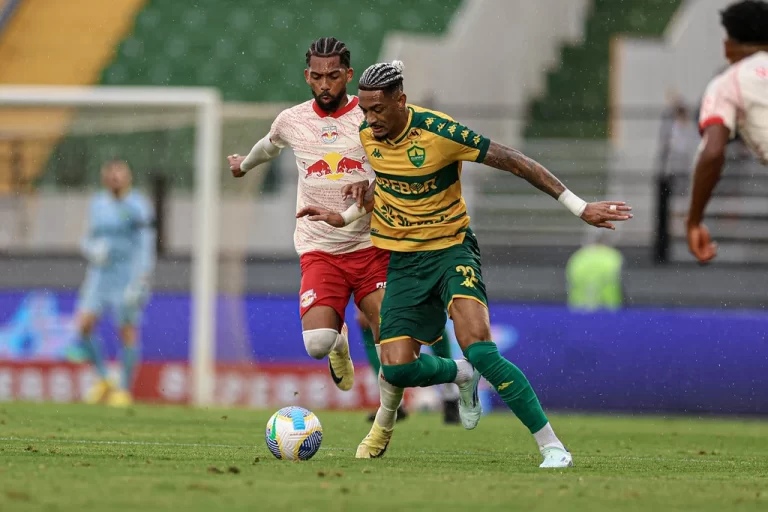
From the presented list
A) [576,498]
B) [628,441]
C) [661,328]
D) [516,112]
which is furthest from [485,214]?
[576,498]

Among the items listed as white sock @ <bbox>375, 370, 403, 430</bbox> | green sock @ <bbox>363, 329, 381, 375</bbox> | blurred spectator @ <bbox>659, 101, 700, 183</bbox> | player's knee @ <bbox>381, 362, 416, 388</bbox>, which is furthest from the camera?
blurred spectator @ <bbox>659, 101, 700, 183</bbox>

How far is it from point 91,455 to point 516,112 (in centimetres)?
1393

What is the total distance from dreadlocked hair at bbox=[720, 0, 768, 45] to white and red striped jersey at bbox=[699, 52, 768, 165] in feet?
0.44

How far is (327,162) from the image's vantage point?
325 inches

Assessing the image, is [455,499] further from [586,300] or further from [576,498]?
[586,300]

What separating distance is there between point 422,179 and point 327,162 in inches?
43.2

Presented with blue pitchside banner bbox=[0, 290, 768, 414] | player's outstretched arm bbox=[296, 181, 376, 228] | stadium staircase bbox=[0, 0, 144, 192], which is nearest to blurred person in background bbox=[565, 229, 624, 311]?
blue pitchside banner bbox=[0, 290, 768, 414]

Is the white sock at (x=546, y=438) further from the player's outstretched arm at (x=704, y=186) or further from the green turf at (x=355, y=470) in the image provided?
the player's outstretched arm at (x=704, y=186)

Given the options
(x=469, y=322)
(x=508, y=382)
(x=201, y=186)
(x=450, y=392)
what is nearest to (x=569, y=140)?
(x=201, y=186)

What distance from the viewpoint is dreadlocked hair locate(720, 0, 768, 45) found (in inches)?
287

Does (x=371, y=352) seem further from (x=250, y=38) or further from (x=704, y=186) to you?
(x=250, y=38)

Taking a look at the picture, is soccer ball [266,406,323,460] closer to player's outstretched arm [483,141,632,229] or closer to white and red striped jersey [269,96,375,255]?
white and red striped jersey [269,96,375,255]

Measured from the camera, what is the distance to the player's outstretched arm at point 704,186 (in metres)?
6.91

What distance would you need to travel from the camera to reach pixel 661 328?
1417 centimetres
